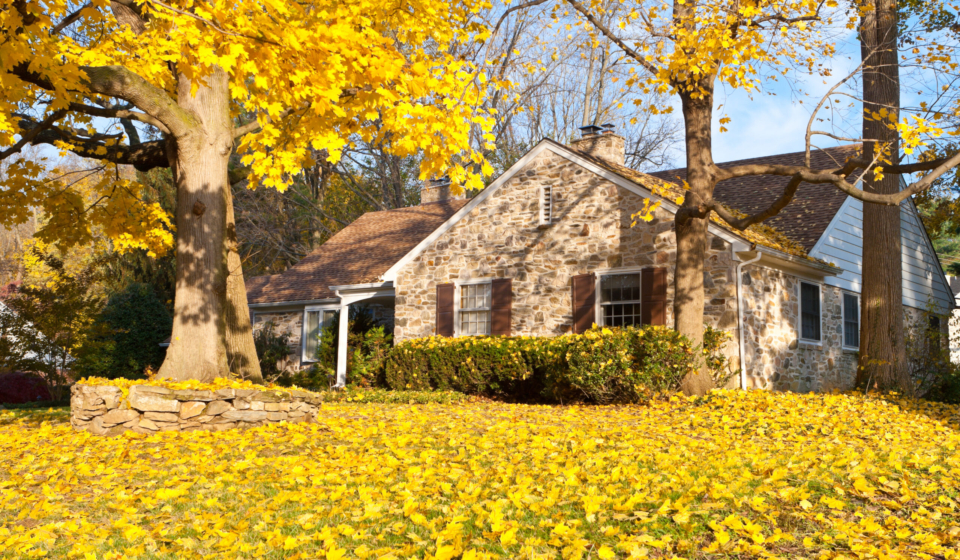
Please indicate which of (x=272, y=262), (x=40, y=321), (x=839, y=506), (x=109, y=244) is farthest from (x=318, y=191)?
(x=839, y=506)

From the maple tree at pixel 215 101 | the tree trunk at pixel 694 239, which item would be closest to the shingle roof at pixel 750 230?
the tree trunk at pixel 694 239

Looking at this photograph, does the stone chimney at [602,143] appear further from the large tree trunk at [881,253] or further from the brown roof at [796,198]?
the large tree trunk at [881,253]

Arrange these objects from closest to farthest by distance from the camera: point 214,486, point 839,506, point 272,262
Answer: point 839,506 < point 214,486 < point 272,262

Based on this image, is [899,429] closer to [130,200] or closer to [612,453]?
[612,453]

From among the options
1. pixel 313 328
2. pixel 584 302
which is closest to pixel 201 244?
pixel 584 302

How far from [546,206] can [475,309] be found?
8.37 ft

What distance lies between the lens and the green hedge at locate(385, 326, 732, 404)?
11180 mm

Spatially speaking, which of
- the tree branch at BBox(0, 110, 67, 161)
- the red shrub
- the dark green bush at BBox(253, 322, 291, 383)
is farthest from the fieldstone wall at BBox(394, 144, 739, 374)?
the red shrub

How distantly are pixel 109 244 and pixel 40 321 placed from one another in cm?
1610

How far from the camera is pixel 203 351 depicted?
8734 millimetres

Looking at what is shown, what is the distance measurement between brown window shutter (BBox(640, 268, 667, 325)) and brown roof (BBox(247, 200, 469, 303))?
23.0 ft

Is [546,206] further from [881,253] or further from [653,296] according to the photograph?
[881,253]

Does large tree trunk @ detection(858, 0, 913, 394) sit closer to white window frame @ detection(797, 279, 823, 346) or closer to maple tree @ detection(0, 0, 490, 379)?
white window frame @ detection(797, 279, 823, 346)

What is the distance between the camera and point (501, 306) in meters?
14.8
